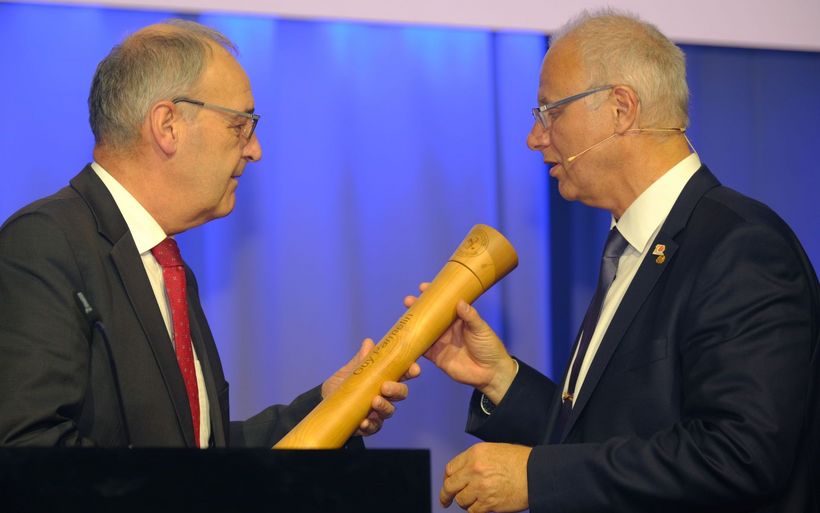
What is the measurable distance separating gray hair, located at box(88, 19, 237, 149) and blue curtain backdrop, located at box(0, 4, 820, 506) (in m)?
1.20

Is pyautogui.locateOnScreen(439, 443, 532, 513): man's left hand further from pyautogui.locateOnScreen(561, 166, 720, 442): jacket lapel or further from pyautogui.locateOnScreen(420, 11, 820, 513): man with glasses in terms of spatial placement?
pyautogui.locateOnScreen(561, 166, 720, 442): jacket lapel

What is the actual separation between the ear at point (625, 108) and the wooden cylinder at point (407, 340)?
46cm

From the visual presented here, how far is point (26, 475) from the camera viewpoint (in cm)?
146

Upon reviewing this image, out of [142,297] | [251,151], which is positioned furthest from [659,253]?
[142,297]

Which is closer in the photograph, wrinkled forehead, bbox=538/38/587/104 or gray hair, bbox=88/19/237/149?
gray hair, bbox=88/19/237/149

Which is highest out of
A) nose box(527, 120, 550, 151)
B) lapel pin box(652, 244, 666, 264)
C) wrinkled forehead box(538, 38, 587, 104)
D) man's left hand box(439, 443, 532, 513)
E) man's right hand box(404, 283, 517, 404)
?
wrinkled forehead box(538, 38, 587, 104)

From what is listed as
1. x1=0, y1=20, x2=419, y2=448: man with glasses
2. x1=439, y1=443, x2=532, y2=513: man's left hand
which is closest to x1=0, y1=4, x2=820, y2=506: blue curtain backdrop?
x1=0, y1=20, x2=419, y2=448: man with glasses

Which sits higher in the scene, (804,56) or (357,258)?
(804,56)

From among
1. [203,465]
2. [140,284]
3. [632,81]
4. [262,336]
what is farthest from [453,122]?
[203,465]

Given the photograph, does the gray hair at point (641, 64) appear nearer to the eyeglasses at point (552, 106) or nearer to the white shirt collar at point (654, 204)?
the eyeglasses at point (552, 106)

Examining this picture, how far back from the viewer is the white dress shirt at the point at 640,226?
8.34 ft

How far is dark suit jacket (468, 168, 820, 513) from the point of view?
82.7 inches

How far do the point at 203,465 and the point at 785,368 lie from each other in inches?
49.4

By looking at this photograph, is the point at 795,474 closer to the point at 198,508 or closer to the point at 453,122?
the point at 198,508
